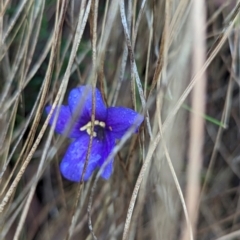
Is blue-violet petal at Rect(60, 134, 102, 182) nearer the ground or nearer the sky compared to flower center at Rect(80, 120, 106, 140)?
nearer the ground

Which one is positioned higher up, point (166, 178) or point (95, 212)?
point (166, 178)

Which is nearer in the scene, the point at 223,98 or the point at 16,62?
the point at 16,62

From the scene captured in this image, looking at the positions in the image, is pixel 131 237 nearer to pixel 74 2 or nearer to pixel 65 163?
pixel 65 163

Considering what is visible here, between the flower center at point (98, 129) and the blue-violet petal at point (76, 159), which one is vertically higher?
the flower center at point (98, 129)

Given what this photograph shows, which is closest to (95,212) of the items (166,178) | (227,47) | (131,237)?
(131,237)
